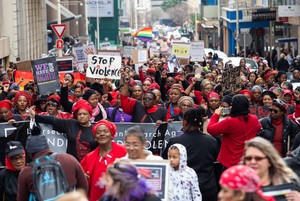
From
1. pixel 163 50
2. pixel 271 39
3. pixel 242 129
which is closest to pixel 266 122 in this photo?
pixel 242 129

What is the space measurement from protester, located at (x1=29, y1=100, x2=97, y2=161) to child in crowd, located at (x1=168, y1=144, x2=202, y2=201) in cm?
137

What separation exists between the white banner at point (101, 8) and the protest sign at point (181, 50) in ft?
171

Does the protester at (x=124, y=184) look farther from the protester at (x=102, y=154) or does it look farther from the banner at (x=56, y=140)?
the banner at (x=56, y=140)

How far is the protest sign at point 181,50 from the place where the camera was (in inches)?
1229

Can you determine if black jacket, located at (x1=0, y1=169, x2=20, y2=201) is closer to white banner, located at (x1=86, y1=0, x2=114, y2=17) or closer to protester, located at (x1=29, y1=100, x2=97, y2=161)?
protester, located at (x1=29, y1=100, x2=97, y2=161)

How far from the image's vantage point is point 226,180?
19.6 feet

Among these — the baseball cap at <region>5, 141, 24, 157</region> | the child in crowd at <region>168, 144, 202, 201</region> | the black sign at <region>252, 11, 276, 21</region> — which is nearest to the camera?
the baseball cap at <region>5, 141, 24, 157</region>

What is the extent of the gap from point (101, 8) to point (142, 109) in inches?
3017

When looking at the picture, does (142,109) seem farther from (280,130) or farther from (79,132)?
(79,132)

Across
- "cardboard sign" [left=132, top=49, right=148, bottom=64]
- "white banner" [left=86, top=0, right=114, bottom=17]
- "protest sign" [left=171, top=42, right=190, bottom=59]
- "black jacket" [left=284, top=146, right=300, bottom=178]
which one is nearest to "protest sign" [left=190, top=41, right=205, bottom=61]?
"cardboard sign" [left=132, top=49, right=148, bottom=64]

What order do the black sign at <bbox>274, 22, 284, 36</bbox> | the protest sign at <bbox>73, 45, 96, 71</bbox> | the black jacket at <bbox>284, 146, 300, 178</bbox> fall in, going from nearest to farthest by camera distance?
the black jacket at <bbox>284, 146, 300, 178</bbox>, the protest sign at <bbox>73, 45, 96, 71</bbox>, the black sign at <bbox>274, 22, 284, 36</bbox>

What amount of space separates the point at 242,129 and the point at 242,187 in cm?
568

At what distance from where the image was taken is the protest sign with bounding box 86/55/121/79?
20.9 metres

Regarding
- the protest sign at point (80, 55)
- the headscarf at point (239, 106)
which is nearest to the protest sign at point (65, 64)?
the protest sign at point (80, 55)
